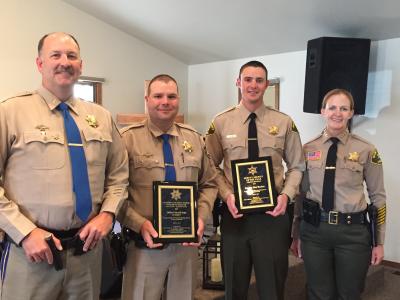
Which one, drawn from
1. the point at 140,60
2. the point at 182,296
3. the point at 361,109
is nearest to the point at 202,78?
the point at 140,60

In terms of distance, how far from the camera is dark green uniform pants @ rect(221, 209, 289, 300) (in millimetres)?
2059

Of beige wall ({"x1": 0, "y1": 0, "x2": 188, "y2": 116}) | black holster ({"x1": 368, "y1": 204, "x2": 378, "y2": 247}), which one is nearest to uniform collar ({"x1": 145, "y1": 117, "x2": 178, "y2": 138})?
black holster ({"x1": 368, "y1": 204, "x2": 378, "y2": 247})

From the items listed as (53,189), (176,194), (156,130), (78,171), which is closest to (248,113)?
(156,130)

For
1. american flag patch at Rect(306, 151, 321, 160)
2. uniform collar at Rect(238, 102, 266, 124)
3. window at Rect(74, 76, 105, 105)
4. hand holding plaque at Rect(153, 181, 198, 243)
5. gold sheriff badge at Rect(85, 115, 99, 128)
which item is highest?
window at Rect(74, 76, 105, 105)

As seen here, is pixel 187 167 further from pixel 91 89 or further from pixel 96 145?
pixel 91 89

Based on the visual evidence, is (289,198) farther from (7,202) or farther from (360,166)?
(7,202)

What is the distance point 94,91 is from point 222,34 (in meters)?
1.79

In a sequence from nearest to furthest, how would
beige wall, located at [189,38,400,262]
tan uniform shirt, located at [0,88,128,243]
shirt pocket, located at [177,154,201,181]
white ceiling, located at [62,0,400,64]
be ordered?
tan uniform shirt, located at [0,88,128,243], shirt pocket, located at [177,154,201,181], white ceiling, located at [62,0,400,64], beige wall, located at [189,38,400,262]

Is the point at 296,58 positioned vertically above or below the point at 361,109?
above

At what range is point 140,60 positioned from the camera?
5.52m

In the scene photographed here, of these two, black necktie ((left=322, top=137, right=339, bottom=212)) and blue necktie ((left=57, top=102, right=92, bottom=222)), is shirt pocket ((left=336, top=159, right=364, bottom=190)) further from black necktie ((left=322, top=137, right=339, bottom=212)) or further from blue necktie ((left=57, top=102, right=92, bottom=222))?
blue necktie ((left=57, top=102, right=92, bottom=222))

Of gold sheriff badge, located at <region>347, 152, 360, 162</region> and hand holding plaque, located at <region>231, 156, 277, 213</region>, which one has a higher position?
gold sheriff badge, located at <region>347, 152, 360, 162</region>

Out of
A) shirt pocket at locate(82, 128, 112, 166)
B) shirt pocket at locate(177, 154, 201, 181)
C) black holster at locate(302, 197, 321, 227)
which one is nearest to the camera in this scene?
shirt pocket at locate(82, 128, 112, 166)

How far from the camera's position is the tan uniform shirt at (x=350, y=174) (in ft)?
6.96
